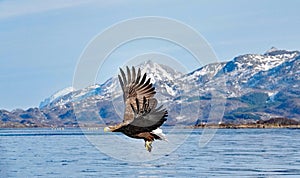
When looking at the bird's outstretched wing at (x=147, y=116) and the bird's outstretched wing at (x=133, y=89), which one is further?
the bird's outstretched wing at (x=133, y=89)

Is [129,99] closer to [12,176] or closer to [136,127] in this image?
[136,127]

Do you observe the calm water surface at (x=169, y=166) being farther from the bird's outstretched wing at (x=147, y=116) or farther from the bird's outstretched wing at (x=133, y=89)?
the bird's outstretched wing at (x=147, y=116)

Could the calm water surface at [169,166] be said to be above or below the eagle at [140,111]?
below

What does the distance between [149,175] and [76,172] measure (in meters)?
6.47

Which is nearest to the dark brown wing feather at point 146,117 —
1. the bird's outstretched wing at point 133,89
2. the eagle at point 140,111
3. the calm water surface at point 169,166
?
the eagle at point 140,111

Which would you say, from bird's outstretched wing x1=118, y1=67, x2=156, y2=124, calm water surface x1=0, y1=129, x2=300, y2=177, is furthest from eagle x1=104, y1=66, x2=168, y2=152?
calm water surface x1=0, y1=129, x2=300, y2=177

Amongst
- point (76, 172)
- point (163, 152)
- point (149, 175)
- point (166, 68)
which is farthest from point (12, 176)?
point (166, 68)

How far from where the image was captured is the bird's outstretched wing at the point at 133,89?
74.7ft

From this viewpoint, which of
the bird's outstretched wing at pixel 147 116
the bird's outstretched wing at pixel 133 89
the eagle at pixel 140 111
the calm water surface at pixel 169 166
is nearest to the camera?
the bird's outstretched wing at pixel 147 116

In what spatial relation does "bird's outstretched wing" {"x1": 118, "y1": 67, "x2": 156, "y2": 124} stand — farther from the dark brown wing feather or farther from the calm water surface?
the calm water surface

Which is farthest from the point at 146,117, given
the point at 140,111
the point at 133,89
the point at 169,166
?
the point at 169,166

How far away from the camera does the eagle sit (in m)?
21.8

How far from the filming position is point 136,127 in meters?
22.3

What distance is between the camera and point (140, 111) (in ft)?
71.9
